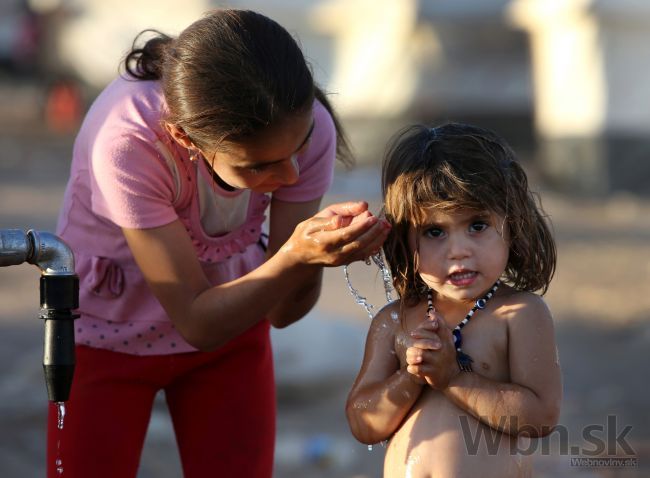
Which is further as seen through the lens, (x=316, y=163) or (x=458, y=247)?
(x=316, y=163)

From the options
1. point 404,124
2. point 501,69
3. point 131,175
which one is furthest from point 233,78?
point 501,69

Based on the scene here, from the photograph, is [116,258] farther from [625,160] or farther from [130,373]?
[625,160]

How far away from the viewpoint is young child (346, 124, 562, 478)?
2.15 metres

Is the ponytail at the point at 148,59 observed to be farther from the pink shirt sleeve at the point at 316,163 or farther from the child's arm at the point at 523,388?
the child's arm at the point at 523,388

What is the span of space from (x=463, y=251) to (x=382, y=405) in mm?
341

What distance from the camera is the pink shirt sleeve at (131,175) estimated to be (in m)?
2.33

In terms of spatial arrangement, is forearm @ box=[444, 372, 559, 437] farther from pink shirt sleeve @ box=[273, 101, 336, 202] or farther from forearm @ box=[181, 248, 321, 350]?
pink shirt sleeve @ box=[273, 101, 336, 202]

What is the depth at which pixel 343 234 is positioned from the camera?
2.12 m

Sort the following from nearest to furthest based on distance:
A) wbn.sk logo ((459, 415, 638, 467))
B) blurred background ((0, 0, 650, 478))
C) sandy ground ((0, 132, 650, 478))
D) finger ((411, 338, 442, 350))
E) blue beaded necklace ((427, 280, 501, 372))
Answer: finger ((411, 338, 442, 350)) → blue beaded necklace ((427, 280, 501, 372)) → wbn.sk logo ((459, 415, 638, 467)) → sandy ground ((0, 132, 650, 478)) → blurred background ((0, 0, 650, 478))

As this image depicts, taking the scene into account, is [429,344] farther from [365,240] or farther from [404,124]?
[404,124]

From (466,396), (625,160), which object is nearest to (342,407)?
(466,396)

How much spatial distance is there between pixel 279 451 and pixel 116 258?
2.00 meters

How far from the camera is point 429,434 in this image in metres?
2.21

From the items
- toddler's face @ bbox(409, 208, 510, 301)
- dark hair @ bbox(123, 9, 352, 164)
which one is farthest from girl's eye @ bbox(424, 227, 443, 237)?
dark hair @ bbox(123, 9, 352, 164)
